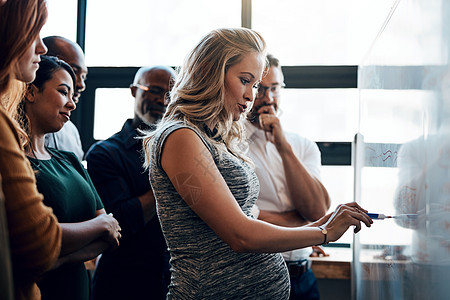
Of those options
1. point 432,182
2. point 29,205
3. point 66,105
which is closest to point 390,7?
point 432,182

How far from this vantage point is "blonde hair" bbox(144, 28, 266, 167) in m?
1.19

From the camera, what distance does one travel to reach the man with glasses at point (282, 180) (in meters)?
1.82

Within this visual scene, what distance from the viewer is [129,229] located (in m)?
1.67

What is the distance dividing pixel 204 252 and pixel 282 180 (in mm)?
841

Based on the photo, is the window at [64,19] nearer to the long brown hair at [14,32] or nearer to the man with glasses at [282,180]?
the man with glasses at [282,180]

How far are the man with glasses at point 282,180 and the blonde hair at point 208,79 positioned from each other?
1.97ft

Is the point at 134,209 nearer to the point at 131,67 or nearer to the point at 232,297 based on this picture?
the point at 232,297

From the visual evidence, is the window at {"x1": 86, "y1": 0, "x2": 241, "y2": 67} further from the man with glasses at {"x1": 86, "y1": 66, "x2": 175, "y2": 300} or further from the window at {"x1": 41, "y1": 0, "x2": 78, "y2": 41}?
the man with glasses at {"x1": 86, "y1": 66, "x2": 175, "y2": 300}

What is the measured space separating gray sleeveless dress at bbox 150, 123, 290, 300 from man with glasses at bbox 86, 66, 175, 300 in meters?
0.52

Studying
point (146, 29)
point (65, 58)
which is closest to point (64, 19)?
point (146, 29)

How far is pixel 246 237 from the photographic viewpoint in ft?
3.42

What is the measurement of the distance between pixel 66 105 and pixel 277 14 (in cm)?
177

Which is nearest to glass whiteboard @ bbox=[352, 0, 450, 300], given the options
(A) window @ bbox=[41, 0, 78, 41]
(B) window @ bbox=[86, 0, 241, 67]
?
(B) window @ bbox=[86, 0, 241, 67]

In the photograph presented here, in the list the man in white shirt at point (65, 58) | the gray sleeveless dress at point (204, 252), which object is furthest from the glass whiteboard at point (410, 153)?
the man in white shirt at point (65, 58)
